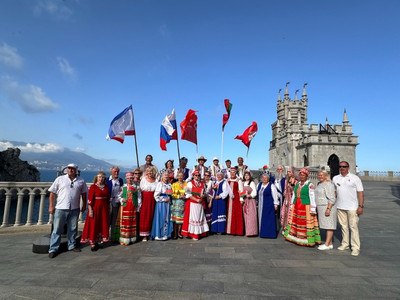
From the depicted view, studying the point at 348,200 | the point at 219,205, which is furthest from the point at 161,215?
the point at 348,200

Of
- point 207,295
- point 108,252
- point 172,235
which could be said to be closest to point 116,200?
point 108,252

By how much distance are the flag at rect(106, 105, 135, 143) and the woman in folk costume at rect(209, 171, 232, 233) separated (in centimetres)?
371

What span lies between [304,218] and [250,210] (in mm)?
1450

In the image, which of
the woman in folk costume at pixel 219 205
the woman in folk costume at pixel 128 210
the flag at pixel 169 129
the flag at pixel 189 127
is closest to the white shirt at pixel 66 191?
the woman in folk costume at pixel 128 210

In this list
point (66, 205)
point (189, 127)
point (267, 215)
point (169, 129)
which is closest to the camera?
point (66, 205)

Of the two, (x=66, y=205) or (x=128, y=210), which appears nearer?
(x=66, y=205)

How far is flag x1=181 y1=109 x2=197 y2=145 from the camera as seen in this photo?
902 cm

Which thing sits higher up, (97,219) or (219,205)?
(219,205)

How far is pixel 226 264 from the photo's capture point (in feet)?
14.1

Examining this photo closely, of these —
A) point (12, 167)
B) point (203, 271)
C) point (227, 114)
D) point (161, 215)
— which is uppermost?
point (227, 114)

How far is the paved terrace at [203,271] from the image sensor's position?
10.5 feet

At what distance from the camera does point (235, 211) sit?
21.9 ft

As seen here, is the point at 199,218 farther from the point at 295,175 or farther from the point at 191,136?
the point at 191,136

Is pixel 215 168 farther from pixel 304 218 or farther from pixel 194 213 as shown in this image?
pixel 304 218
